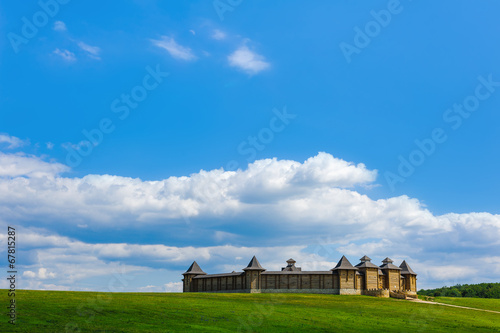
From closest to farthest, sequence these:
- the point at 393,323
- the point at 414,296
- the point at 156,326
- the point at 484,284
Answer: the point at 156,326 → the point at 393,323 → the point at 414,296 → the point at 484,284

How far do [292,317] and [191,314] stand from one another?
1000cm

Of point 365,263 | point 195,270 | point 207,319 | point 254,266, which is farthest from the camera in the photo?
point 195,270

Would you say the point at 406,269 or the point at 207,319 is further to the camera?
the point at 406,269

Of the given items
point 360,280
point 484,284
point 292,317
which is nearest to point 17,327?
point 292,317

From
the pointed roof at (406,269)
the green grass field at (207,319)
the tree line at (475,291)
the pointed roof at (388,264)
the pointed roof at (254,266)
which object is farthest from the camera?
the tree line at (475,291)

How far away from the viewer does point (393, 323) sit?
44625mm

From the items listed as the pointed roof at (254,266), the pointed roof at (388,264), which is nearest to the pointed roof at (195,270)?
the pointed roof at (254,266)

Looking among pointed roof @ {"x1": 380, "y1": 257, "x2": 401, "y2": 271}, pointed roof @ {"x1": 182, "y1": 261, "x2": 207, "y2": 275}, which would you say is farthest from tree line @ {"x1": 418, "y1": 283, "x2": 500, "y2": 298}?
pointed roof @ {"x1": 182, "y1": 261, "x2": 207, "y2": 275}

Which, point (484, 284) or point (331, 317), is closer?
point (331, 317)

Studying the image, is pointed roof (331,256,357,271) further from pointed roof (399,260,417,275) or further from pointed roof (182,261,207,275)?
pointed roof (182,261,207,275)

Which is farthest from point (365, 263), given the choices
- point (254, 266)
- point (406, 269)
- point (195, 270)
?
point (195, 270)

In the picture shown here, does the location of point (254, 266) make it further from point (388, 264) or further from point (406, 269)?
point (406, 269)

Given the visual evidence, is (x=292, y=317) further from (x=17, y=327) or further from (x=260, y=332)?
(x=17, y=327)

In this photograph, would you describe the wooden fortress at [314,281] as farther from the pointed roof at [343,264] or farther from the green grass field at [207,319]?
the green grass field at [207,319]
